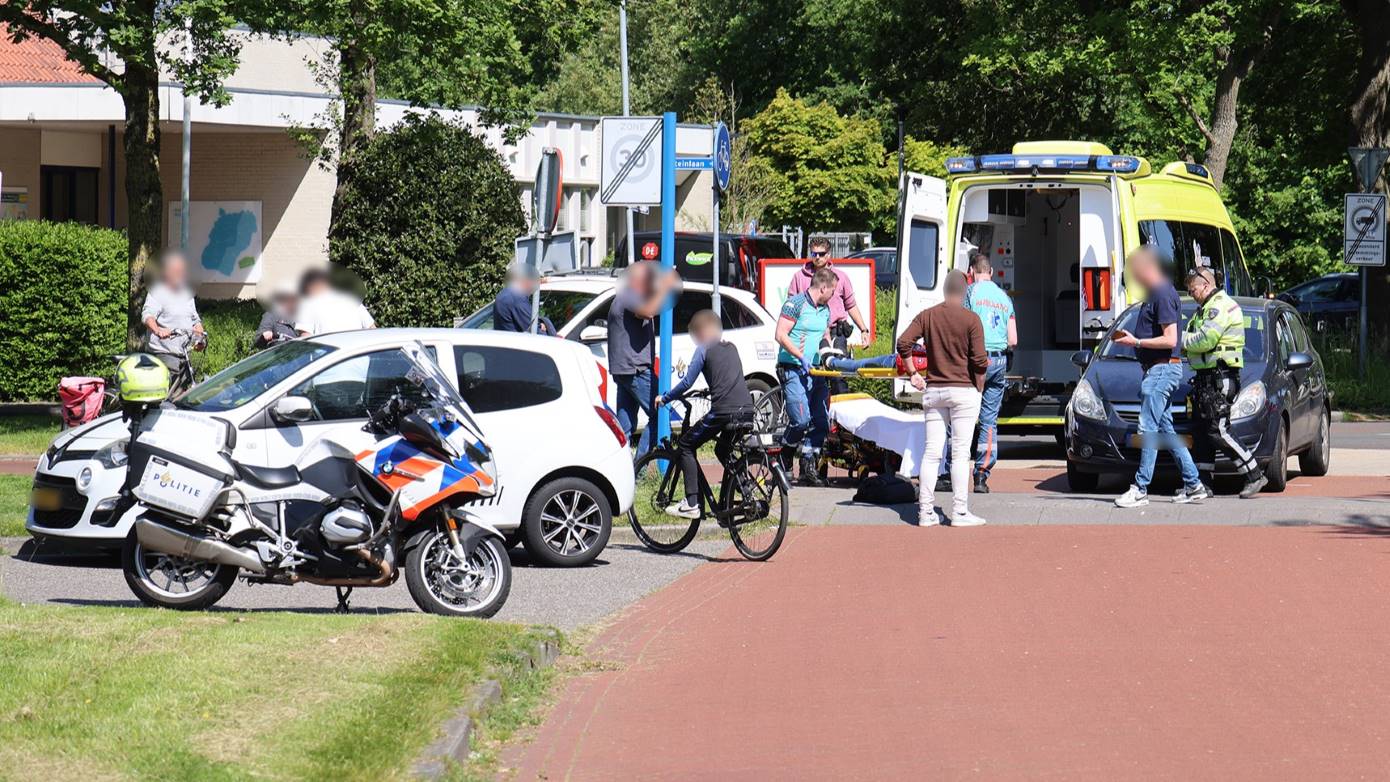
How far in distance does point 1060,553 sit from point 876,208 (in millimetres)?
43373

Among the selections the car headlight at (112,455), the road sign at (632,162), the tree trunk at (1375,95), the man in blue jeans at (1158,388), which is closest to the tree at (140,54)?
the road sign at (632,162)

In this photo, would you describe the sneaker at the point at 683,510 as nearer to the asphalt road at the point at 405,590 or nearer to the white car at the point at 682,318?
the asphalt road at the point at 405,590

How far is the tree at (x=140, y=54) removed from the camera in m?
19.4

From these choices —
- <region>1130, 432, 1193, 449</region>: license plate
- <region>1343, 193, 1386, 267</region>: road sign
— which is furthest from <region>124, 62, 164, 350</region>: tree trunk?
<region>1343, 193, 1386, 267</region>: road sign

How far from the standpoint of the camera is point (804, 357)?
15469 millimetres

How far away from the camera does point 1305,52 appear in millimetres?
33938

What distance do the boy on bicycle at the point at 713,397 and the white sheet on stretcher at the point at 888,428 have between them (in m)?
2.68

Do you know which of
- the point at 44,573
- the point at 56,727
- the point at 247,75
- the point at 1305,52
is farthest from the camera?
the point at 247,75

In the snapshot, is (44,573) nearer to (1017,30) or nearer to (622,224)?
(1017,30)

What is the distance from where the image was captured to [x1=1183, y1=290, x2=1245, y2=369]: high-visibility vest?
14320mm

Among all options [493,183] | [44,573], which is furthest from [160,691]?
[493,183]

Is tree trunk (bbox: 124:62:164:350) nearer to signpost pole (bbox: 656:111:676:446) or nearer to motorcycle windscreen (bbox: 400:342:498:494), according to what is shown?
signpost pole (bbox: 656:111:676:446)

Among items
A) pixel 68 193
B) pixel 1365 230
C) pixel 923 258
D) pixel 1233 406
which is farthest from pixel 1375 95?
pixel 68 193

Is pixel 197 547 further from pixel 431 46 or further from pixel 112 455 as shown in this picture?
pixel 431 46
